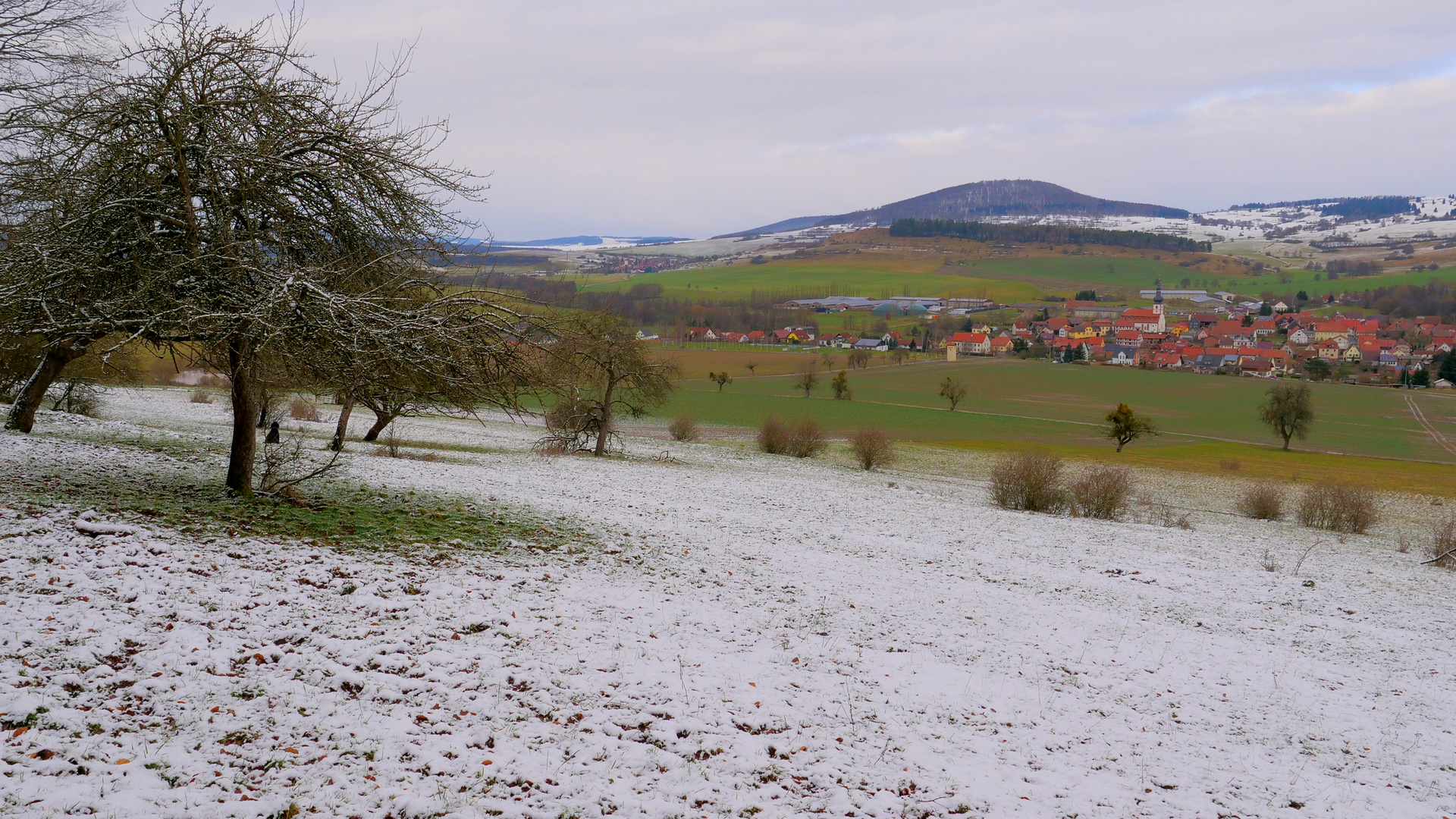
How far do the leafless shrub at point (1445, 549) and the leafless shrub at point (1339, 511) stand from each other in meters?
4.53

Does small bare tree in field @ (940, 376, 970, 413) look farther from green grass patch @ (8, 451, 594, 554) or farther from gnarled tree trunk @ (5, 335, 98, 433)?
gnarled tree trunk @ (5, 335, 98, 433)

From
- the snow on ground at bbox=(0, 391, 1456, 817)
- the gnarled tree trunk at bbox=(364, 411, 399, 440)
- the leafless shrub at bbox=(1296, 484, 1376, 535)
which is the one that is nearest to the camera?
the snow on ground at bbox=(0, 391, 1456, 817)

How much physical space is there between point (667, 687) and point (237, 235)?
827 cm

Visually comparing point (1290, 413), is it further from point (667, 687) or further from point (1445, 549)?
point (667, 687)

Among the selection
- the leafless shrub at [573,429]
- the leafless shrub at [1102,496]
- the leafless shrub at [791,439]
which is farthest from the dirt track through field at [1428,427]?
the leafless shrub at [573,429]

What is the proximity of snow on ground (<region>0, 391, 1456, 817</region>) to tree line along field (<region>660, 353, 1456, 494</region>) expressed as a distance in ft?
165

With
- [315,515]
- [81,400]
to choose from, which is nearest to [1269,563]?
[315,515]

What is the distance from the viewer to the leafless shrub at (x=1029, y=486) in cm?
2950

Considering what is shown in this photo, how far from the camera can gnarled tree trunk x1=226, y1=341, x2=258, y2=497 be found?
448 inches

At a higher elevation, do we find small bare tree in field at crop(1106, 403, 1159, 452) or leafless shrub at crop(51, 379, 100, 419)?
leafless shrub at crop(51, 379, 100, 419)

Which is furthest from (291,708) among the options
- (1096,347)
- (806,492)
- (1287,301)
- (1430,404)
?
(1287,301)

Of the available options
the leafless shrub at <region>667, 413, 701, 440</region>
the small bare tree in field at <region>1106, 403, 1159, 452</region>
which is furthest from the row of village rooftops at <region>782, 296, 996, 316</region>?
the leafless shrub at <region>667, 413, 701, 440</region>

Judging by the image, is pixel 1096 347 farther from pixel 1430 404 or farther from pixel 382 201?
pixel 382 201

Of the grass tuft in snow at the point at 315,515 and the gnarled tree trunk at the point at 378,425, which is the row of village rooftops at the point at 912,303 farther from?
the grass tuft in snow at the point at 315,515
